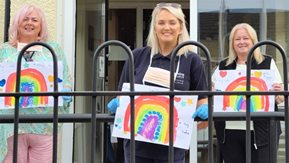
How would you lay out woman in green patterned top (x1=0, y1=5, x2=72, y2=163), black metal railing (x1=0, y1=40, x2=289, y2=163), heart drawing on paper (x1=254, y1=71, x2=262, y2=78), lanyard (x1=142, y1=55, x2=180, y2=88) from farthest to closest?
woman in green patterned top (x1=0, y1=5, x2=72, y2=163), heart drawing on paper (x1=254, y1=71, x2=262, y2=78), lanyard (x1=142, y1=55, x2=180, y2=88), black metal railing (x1=0, y1=40, x2=289, y2=163)

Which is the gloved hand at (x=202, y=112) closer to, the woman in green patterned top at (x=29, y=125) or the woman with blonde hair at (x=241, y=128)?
the woman with blonde hair at (x=241, y=128)

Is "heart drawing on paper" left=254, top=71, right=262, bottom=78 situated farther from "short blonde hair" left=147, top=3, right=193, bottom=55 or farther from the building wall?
the building wall

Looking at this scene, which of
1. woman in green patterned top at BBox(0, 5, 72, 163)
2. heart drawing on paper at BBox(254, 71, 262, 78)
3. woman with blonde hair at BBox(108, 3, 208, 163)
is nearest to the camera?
heart drawing on paper at BBox(254, 71, 262, 78)

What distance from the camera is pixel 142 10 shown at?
22.1ft

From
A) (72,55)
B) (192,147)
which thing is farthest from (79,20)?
(192,147)

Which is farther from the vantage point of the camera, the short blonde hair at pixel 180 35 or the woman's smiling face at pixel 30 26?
the woman's smiling face at pixel 30 26

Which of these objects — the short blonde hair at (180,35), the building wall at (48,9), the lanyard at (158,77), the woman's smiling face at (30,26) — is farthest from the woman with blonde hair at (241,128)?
the building wall at (48,9)

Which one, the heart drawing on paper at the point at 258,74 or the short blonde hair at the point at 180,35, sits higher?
the short blonde hair at the point at 180,35

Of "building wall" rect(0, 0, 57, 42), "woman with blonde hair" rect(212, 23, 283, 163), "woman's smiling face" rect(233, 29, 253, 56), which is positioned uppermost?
"building wall" rect(0, 0, 57, 42)

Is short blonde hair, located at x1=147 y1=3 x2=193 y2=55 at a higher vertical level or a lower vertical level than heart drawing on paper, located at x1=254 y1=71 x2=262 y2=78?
higher

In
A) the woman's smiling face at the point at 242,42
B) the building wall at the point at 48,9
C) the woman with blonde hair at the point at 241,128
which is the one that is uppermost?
the building wall at the point at 48,9

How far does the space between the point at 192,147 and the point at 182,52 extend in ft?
7.22

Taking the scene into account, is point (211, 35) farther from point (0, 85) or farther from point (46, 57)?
point (0, 85)

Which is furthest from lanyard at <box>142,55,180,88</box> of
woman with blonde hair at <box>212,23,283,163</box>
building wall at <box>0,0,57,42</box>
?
building wall at <box>0,0,57,42</box>
